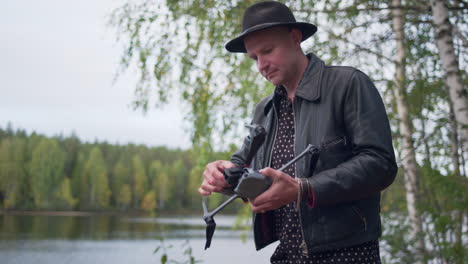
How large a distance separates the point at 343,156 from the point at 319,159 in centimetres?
8

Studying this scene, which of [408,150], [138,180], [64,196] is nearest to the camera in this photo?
[408,150]

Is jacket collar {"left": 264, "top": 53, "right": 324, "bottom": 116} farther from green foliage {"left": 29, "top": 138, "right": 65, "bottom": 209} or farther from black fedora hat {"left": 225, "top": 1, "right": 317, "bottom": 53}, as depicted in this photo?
green foliage {"left": 29, "top": 138, "right": 65, "bottom": 209}

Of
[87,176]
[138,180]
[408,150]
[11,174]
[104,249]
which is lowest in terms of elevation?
[104,249]

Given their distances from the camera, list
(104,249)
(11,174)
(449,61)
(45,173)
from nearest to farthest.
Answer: (449,61) < (104,249) < (11,174) < (45,173)

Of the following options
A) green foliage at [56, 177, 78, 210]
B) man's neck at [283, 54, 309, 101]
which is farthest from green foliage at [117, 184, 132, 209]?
man's neck at [283, 54, 309, 101]

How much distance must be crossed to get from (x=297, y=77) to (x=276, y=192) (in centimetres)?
58

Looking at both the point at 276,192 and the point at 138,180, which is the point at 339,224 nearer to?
the point at 276,192

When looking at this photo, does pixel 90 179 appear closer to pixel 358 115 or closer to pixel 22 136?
pixel 22 136

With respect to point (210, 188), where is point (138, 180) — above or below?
below

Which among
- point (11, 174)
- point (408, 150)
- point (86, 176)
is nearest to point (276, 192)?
point (408, 150)

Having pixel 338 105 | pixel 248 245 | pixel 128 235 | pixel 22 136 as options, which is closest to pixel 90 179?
pixel 22 136

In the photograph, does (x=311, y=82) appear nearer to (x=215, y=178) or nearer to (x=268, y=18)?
(x=268, y=18)

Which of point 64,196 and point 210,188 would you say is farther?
point 64,196

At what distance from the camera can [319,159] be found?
185 cm
